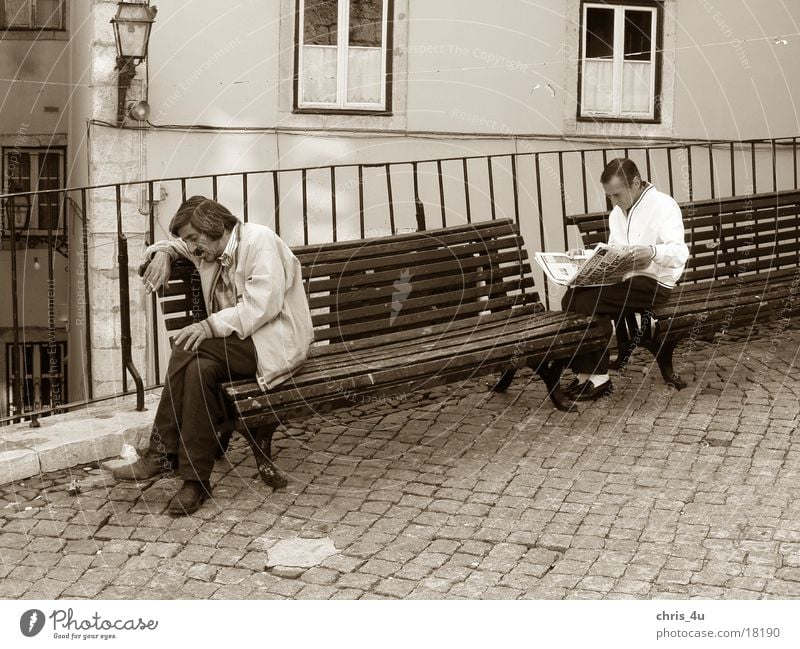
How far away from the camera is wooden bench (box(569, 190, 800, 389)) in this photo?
814cm

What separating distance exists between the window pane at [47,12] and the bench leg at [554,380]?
1370 cm

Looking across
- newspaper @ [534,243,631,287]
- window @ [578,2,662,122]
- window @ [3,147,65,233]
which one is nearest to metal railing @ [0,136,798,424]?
window @ [578,2,662,122]

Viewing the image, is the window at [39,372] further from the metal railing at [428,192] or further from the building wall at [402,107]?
the metal railing at [428,192]

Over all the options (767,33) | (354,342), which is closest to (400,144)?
(767,33)

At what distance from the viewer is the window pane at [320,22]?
39.5 feet

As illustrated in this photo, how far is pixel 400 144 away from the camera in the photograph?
1227 centimetres

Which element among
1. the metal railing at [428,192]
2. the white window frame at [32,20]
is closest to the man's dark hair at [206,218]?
the metal railing at [428,192]

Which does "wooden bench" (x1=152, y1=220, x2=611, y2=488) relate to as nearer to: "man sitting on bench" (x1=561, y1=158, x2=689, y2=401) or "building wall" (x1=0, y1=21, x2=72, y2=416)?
"man sitting on bench" (x1=561, y1=158, x2=689, y2=401)

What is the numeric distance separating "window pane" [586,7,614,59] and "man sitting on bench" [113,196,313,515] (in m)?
6.60

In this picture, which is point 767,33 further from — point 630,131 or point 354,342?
point 354,342

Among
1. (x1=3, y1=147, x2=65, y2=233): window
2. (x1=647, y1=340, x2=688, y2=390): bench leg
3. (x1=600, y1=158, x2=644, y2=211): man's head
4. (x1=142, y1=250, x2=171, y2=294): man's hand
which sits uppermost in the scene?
(x1=3, y1=147, x2=65, y2=233): window

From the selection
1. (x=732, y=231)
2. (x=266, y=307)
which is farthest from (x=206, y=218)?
(x=732, y=231)

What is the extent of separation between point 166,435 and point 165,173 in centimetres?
602

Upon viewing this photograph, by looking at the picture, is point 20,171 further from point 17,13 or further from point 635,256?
point 635,256
